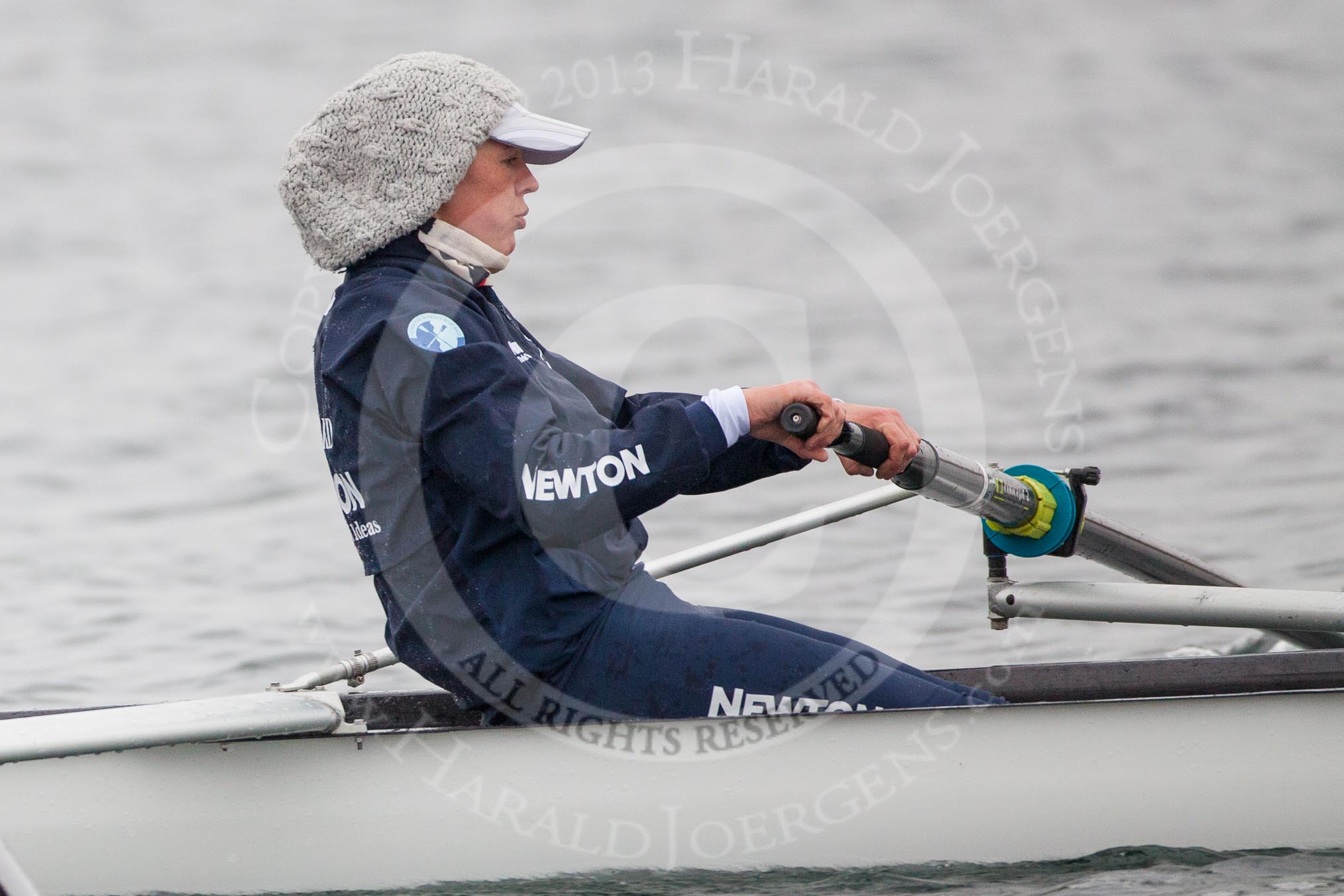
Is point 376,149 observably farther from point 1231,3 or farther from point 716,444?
point 1231,3

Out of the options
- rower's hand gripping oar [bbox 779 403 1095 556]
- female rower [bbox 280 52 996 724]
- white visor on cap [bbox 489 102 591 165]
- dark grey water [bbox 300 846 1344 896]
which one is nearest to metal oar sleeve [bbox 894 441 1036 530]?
rower's hand gripping oar [bbox 779 403 1095 556]

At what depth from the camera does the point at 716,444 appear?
8.28ft

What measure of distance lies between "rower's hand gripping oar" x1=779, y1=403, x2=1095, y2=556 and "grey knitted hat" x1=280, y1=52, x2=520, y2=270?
2.44ft

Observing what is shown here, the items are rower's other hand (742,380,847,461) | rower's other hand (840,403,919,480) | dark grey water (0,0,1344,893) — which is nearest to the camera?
rower's other hand (742,380,847,461)

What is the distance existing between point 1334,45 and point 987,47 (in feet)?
12.7

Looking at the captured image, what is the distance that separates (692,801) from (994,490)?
87 cm

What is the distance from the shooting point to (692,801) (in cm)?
292

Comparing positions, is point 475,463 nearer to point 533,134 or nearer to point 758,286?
point 533,134

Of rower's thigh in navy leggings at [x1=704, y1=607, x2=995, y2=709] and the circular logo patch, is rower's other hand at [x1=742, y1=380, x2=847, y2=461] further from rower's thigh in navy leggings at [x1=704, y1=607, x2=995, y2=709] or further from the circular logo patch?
the circular logo patch

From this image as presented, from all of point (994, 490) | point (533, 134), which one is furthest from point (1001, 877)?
point (533, 134)

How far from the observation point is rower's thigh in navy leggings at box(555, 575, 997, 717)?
107 inches

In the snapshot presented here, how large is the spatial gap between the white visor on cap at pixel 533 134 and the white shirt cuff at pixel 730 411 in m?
0.55

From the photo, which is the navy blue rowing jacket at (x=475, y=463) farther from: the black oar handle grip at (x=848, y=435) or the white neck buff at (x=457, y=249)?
the black oar handle grip at (x=848, y=435)

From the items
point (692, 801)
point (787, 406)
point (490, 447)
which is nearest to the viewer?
point (490, 447)
